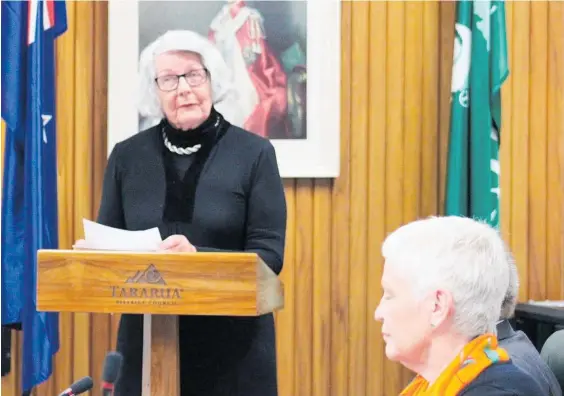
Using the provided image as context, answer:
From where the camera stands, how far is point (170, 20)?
4.35m

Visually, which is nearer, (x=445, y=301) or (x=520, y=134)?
(x=445, y=301)

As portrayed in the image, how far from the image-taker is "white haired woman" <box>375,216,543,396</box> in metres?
1.54

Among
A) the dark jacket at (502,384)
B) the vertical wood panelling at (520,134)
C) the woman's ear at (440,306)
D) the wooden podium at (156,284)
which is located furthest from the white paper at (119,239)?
the vertical wood panelling at (520,134)

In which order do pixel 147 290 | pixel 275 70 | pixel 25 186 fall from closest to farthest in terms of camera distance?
1. pixel 147 290
2. pixel 25 186
3. pixel 275 70

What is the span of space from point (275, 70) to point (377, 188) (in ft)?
2.58

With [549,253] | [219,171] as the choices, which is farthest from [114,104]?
[549,253]

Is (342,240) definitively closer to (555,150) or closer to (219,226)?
(555,150)

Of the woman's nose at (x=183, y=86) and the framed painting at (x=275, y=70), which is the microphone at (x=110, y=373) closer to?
the woman's nose at (x=183, y=86)

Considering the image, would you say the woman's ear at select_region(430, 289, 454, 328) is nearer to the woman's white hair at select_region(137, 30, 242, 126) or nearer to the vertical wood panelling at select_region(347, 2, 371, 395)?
the woman's white hair at select_region(137, 30, 242, 126)

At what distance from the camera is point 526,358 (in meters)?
1.96

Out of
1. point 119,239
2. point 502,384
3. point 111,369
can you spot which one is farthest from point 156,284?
point 502,384

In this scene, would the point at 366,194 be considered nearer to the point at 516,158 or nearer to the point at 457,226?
the point at 516,158

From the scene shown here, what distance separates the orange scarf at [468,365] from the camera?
4.95ft

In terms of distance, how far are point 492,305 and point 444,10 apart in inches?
119
